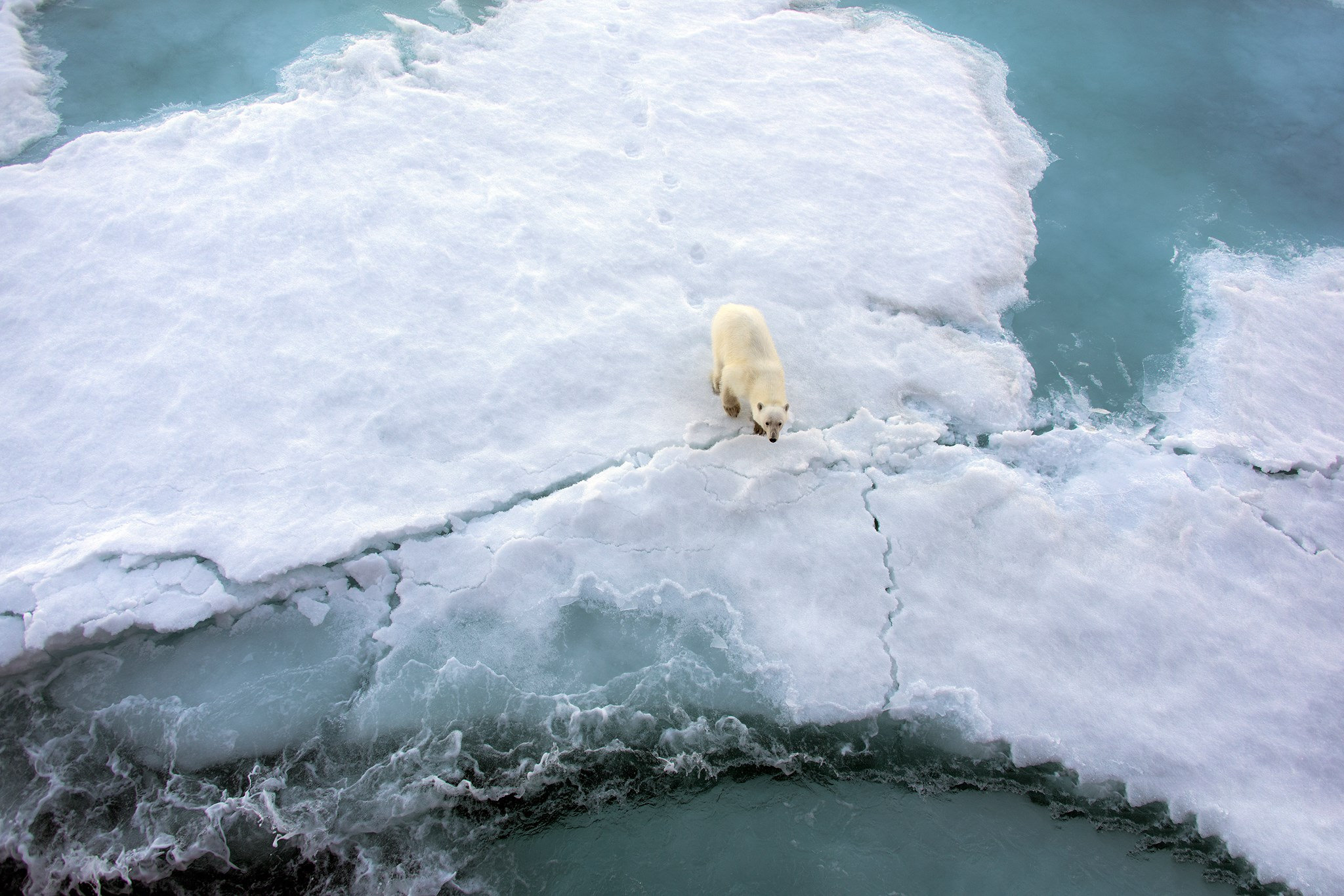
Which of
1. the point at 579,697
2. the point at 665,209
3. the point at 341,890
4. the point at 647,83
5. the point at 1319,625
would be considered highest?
the point at 647,83

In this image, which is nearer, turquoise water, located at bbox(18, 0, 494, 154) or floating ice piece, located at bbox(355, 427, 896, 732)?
floating ice piece, located at bbox(355, 427, 896, 732)

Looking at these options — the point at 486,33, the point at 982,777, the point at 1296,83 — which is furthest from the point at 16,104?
the point at 1296,83

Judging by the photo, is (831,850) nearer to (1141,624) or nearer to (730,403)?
(1141,624)

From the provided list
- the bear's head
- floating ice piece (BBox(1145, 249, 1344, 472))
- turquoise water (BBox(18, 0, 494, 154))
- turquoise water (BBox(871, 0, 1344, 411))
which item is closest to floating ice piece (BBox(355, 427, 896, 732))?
the bear's head

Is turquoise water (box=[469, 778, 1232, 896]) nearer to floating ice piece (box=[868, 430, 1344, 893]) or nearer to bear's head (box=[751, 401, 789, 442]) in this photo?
floating ice piece (box=[868, 430, 1344, 893])

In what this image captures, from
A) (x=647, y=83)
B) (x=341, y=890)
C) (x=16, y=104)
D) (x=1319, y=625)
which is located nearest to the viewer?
(x=341, y=890)

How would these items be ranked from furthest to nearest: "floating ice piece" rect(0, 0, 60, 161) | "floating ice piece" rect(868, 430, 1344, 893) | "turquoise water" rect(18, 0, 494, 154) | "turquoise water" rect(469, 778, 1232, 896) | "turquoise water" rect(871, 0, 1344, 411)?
"turquoise water" rect(18, 0, 494, 154), "floating ice piece" rect(0, 0, 60, 161), "turquoise water" rect(871, 0, 1344, 411), "floating ice piece" rect(868, 430, 1344, 893), "turquoise water" rect(469, 778, 1232, 896)

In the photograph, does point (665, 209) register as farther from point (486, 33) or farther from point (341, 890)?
point (341, 890)
